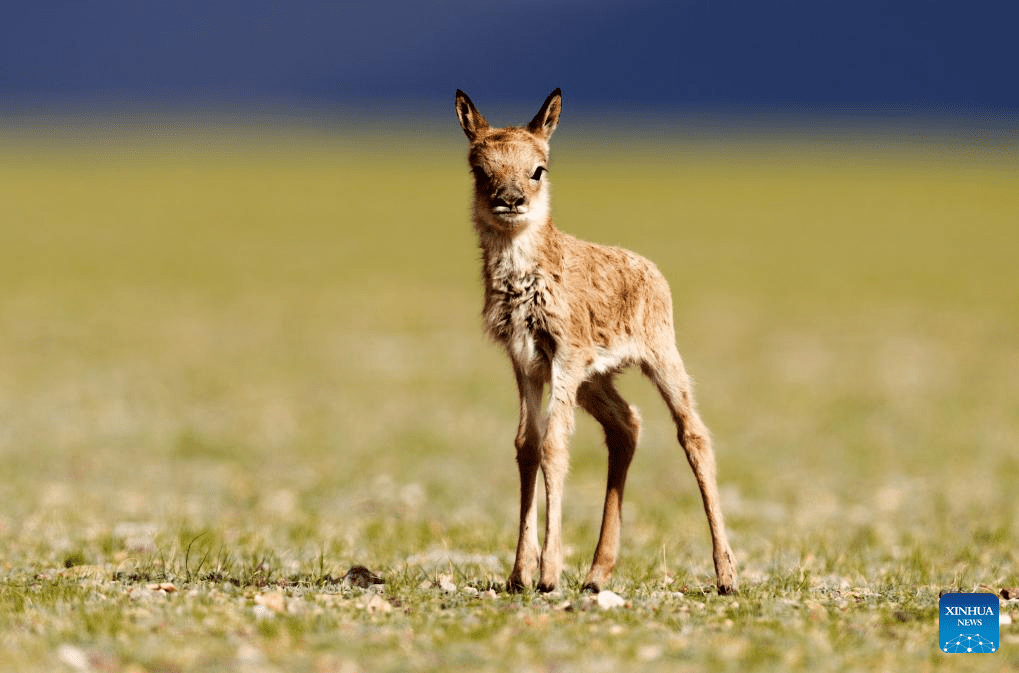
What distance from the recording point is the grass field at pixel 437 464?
9.31 metres

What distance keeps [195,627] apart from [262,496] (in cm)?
932

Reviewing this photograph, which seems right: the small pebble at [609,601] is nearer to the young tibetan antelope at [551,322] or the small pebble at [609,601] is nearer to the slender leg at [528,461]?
the young tibetan antelope at [551,322]

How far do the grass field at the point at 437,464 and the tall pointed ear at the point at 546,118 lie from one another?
3436 millimetres

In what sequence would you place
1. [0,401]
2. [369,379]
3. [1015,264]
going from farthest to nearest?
[1015,264]
[369,379]
[0,401]

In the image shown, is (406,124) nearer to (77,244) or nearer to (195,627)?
(77,244)

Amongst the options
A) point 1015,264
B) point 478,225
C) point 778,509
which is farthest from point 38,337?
point 1015,264

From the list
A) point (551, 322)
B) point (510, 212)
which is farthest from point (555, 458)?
point (510, 212)

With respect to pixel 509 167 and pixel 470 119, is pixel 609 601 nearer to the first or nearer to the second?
pixel 509 167

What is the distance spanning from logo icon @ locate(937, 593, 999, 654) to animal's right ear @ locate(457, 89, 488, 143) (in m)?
4.75

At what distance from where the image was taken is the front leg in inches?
413

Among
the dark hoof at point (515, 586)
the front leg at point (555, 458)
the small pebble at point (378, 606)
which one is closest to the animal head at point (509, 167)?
the front leg at point (555, 458)

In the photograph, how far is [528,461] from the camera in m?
11.0

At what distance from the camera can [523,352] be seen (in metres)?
10.7

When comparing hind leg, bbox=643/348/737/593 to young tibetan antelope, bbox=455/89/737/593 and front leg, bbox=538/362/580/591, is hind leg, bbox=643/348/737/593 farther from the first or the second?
front leg, bbox=538/362/580/591
